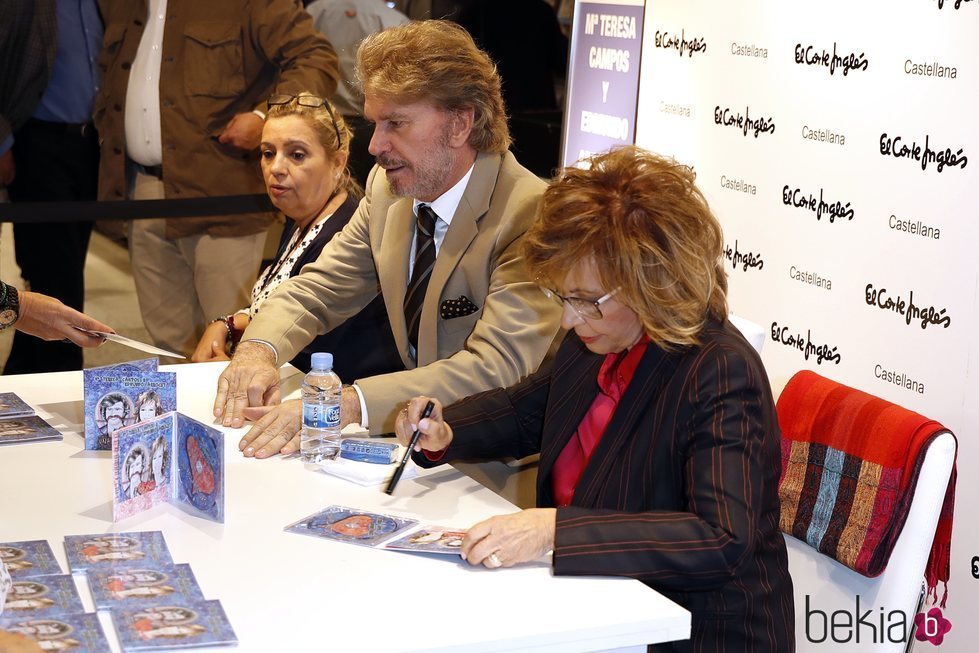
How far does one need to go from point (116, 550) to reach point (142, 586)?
15 centimetres

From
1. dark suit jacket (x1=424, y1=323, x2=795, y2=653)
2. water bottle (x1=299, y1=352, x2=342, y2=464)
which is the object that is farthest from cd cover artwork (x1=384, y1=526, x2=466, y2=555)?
water bottle (x1=299, y1=352, x2=342, y2=464)

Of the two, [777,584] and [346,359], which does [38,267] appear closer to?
[346,359]

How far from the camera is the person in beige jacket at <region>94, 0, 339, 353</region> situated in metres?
5.11

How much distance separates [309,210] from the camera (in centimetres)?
360

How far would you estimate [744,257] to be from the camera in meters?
4.04

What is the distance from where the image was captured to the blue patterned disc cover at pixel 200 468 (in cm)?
194

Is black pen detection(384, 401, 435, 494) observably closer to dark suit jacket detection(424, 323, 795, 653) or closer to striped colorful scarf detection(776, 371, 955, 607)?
dark suit jacket detection(424, 323, 795, 653)

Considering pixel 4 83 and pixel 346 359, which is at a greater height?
pixel 4 83

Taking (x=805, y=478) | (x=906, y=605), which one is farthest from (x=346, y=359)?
(x=906, y=605)

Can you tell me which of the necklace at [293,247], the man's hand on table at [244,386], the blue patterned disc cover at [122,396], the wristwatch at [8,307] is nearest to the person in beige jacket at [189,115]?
the necklace at [293,247]

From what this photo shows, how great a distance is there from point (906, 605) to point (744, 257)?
2.14 m

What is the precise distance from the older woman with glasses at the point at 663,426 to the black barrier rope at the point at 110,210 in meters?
3.47

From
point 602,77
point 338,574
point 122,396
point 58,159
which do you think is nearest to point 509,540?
point 338,574

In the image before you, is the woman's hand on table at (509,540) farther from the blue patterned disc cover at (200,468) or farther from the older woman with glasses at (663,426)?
the blue patterned disc cover at (200,468)
